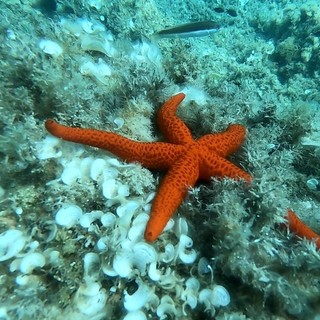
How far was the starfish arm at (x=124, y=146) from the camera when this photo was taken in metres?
3.22

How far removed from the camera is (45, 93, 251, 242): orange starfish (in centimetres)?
301

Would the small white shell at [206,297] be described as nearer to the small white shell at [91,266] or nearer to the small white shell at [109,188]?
the small white shell at [91,266]

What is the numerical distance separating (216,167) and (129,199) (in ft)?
3.24

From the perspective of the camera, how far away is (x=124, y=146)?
10.8 ft

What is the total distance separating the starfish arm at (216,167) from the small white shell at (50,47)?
2238mm

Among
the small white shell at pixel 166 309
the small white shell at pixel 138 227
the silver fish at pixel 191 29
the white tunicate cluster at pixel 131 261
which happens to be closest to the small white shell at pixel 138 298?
the white tunicate cluster at pixel 131 261

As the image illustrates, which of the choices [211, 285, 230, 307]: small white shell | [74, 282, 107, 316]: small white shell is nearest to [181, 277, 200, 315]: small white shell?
[211, 285, 230, 307]: small white shell

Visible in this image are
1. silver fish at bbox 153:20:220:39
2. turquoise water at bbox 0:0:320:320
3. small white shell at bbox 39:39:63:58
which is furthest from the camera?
silver fish at bbox 153:20:220:39

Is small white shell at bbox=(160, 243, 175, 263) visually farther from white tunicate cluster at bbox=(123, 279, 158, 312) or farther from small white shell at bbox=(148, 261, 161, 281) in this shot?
white tunicate cluster at bbox=(123, 279, 158, 312)

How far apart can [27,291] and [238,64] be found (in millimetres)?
7834

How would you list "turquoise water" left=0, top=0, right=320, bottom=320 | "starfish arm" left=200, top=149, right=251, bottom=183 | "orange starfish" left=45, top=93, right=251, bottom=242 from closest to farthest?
"turquoise water" left=0, top=0, right=320, bottom=320 < "orange starfish" left=45, top=93, right=251, bottom=242 < "starfish arm" left=200, top=149, right=251, bottom=183

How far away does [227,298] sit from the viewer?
2648mm

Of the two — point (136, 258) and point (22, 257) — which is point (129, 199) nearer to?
point (136, 258)

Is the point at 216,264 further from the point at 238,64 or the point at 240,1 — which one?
the point at 240,1
